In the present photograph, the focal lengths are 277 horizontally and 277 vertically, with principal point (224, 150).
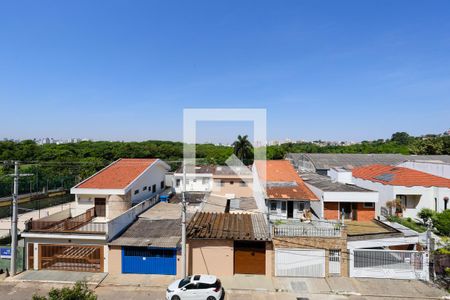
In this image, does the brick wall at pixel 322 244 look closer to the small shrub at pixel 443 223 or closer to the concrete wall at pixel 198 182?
the small shrub at pixel 443 223

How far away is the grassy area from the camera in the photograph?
19.0 m

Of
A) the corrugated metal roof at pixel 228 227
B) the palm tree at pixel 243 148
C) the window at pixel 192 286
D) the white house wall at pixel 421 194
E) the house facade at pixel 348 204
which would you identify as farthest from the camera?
the palm tree at pixel 243 148

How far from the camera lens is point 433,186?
2152 cm

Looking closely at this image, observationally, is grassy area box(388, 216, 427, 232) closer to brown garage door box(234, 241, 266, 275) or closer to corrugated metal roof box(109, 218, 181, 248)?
brown garage door box(234, 241, 266, 275)

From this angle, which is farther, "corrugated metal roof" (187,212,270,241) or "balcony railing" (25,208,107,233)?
"balcony railing" (25,208,107,233)

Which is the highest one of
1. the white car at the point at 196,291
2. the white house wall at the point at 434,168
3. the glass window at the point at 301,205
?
the white house wall at the point at 434,168

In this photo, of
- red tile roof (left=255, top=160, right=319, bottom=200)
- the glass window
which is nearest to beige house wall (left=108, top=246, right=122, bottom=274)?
red tile roof (left=255, top=160, right=319, bottom=200)

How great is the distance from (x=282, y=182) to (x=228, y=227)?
30.9 ft

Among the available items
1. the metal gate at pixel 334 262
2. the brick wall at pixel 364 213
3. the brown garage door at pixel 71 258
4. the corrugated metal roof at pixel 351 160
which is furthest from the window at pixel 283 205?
the corrugated metal roof at pixel 351 160

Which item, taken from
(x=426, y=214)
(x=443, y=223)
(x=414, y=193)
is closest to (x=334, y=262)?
(x=443, y=223)

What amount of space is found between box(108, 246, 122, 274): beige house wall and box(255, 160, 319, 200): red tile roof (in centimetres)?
1049

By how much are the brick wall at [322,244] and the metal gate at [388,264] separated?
42 cm

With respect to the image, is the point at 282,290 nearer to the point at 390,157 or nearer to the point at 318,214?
the point at 318,214

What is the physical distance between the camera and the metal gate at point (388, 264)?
550 inches
